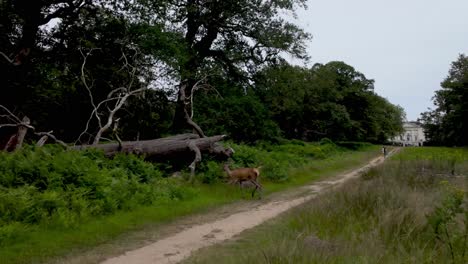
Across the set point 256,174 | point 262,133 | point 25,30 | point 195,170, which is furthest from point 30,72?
point 262,133

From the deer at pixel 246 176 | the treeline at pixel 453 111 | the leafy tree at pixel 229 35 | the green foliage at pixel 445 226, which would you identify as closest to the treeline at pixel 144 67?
the leafy tree at pixel 229 35

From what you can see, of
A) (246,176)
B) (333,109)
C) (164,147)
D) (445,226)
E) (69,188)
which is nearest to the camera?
(445,226)

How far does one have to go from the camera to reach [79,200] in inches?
372

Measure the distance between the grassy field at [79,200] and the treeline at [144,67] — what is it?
132 inches

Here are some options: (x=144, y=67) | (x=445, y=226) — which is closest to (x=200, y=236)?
(x=445, y=226)

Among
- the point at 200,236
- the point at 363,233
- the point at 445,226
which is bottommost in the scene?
the point at 200,236

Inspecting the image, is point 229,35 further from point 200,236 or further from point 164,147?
point 200,236

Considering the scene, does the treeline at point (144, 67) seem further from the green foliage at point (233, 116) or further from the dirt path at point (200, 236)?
the dirt path at point (200, 236)

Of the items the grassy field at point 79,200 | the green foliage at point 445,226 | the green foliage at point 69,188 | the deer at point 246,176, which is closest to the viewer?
the green foliage at point 445,226

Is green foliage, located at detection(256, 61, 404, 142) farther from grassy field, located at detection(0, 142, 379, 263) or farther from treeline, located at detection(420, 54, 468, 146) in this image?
grassy field, located at detection(0, 142, 379, 263)

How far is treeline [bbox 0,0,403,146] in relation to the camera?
17.0m

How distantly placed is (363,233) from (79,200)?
595 centimetres

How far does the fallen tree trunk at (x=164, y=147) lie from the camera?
1449 centimetres

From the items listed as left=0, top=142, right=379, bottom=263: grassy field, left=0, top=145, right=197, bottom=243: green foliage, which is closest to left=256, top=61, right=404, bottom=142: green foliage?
left=0, top=142, right=379, bottom=263: grassy field
